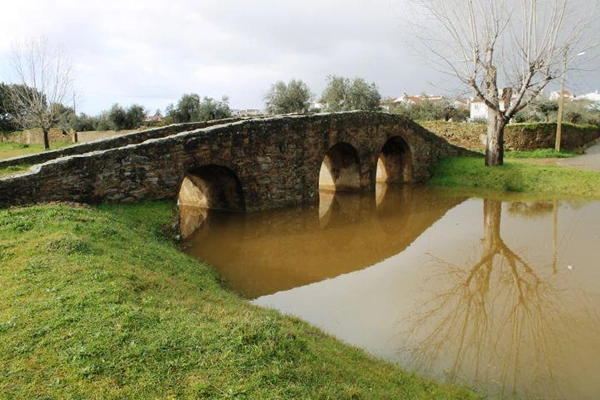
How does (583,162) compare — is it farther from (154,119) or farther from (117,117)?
(154,119)

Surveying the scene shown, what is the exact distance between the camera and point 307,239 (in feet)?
38.3

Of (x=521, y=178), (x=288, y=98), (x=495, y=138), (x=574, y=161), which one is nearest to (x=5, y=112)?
(x=288, y=98)

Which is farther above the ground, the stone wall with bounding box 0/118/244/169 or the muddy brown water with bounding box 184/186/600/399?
the stone wall with bounding box 0/118/244/169

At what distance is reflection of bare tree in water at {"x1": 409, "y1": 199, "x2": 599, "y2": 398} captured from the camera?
5488mm

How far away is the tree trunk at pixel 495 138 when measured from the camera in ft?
A: 64.3

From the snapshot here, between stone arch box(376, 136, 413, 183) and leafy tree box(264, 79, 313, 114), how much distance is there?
2117cm

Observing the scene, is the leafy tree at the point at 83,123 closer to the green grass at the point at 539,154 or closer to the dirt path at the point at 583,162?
the green grass at the point at 539,154

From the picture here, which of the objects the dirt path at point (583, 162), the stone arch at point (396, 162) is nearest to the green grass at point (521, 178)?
the stone arch at point (396, 162)

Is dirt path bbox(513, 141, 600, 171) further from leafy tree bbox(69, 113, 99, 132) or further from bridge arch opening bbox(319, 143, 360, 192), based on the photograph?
leafy tree bbox(69, 113, 99, 132)

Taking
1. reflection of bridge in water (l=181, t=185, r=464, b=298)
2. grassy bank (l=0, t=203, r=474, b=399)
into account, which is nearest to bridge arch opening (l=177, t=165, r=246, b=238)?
reflection of bridge in water (l=181, t=185, r=464, b=298)

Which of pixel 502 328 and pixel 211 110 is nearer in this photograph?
pixel 502 328

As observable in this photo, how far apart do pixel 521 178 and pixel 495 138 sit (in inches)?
89.8

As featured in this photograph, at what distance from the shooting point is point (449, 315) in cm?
716

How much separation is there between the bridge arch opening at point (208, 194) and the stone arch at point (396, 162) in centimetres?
935
